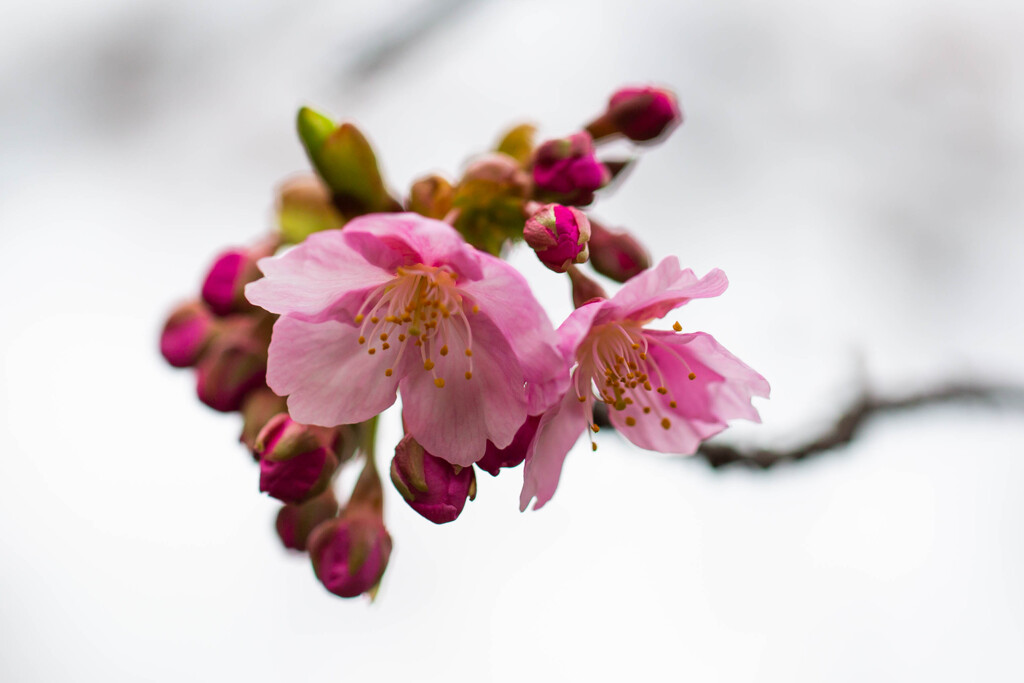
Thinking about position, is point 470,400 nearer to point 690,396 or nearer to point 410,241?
point 410,241

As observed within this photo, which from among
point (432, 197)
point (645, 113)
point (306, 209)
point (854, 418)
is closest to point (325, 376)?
point (432, 197)

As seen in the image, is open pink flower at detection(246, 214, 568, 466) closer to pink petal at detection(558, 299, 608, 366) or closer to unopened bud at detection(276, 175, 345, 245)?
pink petal at detection(558, 299, 608, 366)

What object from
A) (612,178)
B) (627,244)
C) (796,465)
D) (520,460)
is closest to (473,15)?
(612,178)

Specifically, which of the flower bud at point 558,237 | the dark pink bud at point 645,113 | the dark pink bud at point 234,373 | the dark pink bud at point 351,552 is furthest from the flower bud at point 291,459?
the dark pink bud at point 645,113

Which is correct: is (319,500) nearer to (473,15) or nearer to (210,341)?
→ (210,341)

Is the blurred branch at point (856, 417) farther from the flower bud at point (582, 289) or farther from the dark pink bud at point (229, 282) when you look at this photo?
the dark pink bud at point (229, 282)

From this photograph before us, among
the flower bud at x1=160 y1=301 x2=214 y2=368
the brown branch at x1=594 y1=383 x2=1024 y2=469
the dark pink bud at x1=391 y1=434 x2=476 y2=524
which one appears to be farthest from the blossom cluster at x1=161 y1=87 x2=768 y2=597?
the brown branch at x1=594 y1=383 x2=1024 y2=469
